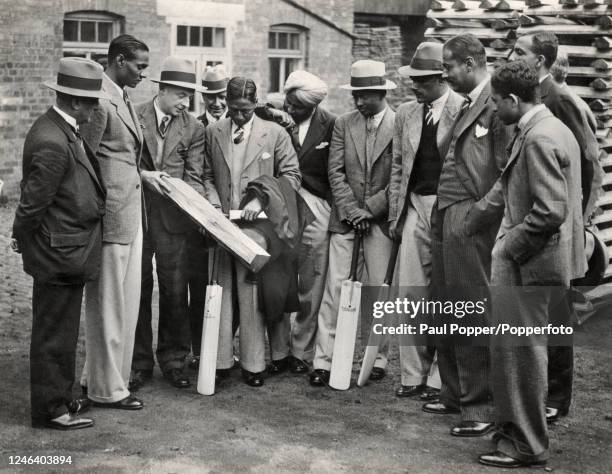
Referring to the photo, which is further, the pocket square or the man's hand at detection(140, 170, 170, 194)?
the man's hand at detection(140, 170, 170, 194)

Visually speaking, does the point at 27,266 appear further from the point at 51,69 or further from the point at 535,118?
the point at 51,69

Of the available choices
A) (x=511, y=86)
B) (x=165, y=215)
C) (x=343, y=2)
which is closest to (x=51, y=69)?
(x=343, y=2)

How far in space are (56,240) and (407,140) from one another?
2.43 meters

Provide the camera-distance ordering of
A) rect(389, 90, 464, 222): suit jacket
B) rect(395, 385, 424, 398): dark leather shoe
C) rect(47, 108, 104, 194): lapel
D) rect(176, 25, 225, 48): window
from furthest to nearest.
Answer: rect(176, 25, 225, 48): window → rect(395, 385, 424, 398): dark leather shoe → rect(389, 90, 464, 222): suit jacket → rect(47, 108, 104, 194): lapel

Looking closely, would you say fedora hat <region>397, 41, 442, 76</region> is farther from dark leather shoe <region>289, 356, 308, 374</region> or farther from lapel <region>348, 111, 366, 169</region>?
dark leather shoe <region>289, 356, 308, 374</region>

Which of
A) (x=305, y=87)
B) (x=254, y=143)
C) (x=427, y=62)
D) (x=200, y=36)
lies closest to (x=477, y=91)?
(x=427, y=62)

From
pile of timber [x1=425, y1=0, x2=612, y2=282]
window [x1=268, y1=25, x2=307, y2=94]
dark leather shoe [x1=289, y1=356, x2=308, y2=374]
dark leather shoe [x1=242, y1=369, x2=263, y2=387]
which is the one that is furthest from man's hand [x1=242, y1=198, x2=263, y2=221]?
window [x1=268, y1=25, x2=307, y2=94]

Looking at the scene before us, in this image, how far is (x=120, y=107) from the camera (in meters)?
6.16

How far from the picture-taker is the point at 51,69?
47.0 ft

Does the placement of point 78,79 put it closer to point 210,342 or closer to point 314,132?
point 210,342

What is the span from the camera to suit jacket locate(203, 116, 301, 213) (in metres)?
6.91

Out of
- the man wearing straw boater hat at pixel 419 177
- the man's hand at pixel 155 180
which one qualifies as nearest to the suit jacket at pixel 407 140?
the man wearing straw boater hat at pixel 419 177

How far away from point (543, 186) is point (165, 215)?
2.82 metres

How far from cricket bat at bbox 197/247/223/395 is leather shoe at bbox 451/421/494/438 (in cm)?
168
